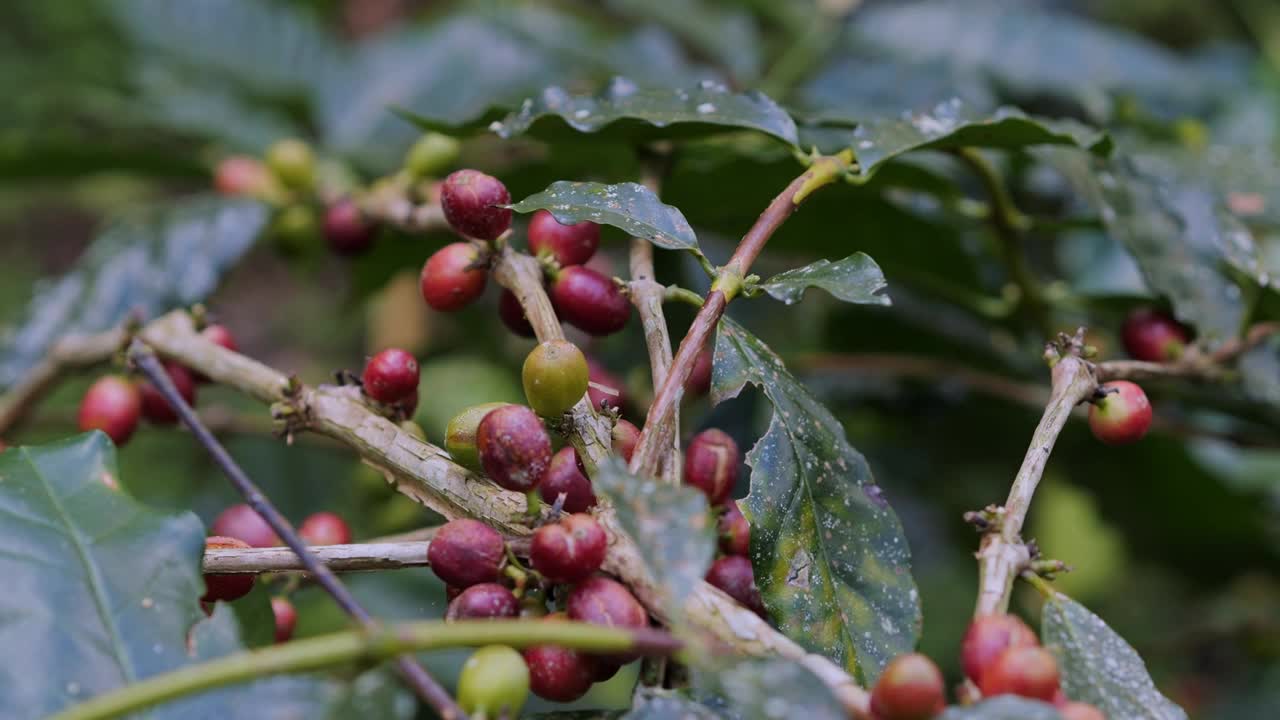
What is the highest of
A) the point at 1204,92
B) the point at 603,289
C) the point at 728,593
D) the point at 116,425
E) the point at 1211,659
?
the point at 1204,92

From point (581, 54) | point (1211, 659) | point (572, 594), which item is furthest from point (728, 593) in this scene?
point (1211, 659)

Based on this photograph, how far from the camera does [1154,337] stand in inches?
39.8

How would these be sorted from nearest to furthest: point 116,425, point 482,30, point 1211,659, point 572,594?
point 572,594 → point 116,425 → point 482,30 → point 1211,659

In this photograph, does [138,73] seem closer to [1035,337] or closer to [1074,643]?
[1035,337]

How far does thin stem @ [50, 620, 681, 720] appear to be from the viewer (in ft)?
1.48

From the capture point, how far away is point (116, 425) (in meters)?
0.94

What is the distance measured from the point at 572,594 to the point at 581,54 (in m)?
1.31

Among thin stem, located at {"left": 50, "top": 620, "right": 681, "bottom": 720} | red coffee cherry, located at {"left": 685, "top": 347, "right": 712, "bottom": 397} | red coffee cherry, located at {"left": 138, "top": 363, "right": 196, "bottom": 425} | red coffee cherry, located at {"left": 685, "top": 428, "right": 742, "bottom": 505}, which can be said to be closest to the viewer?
thin stem, located at {"left": 50, "top": 620, "right": 681, "bottom": 720}

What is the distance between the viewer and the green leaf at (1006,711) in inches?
18.4

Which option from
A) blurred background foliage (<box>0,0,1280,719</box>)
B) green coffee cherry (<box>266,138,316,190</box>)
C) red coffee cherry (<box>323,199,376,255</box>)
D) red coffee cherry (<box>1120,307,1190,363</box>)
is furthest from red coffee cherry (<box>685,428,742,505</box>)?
green coffee cherry (<box>266,138,316,190</box>)

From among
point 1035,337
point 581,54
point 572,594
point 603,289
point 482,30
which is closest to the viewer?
point 572,594

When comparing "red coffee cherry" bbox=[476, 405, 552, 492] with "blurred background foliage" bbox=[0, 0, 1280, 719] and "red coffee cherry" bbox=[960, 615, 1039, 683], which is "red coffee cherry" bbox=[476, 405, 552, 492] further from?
"blurred background foliage" bbox=[0, 0, 1280, 719]

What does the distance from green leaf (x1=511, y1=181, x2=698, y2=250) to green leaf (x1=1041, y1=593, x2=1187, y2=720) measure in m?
0.30

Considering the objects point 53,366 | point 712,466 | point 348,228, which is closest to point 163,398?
point 53,366
